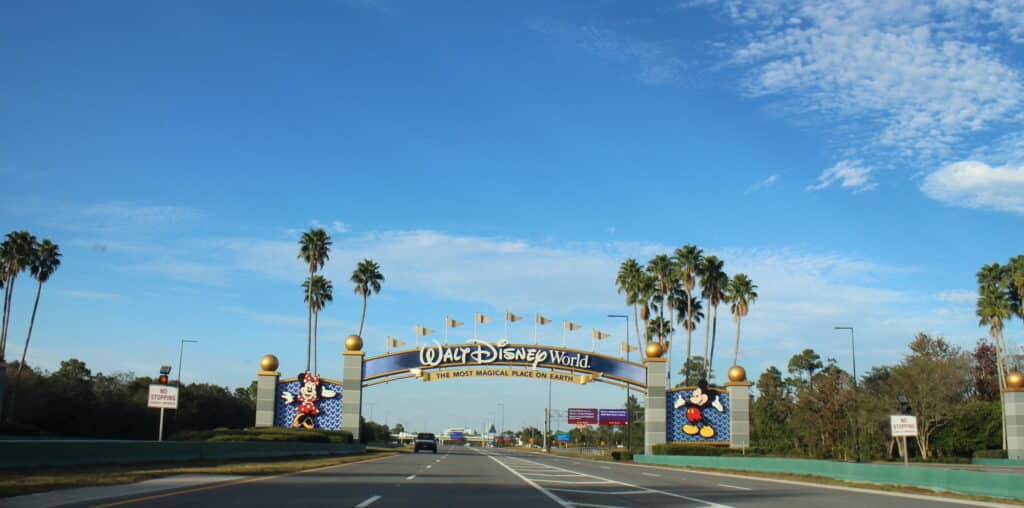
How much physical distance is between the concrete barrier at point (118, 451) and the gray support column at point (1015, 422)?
149ft

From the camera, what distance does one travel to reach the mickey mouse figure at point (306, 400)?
190 feet

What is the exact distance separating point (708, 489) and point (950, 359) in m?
65.2

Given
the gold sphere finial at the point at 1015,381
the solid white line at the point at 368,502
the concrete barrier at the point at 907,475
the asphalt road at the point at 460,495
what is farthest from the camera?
the gold sphere finial at the point at 1015,381

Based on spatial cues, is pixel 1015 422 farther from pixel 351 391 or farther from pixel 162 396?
pixel 162 396

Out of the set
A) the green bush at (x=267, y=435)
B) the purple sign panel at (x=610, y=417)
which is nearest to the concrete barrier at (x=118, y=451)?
the green bush at (x=267, y=435)

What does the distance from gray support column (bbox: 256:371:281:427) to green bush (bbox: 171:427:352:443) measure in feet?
14.0

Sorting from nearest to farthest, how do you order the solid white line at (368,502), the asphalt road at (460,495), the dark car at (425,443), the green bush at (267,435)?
the solid white line at (368,502) → the asphalt road at (460,495) → the green bush at (267,435) → the dark car at (425,443)

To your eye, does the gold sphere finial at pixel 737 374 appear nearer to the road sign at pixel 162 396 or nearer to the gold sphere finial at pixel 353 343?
the gold sphere finial at pixel 353 343

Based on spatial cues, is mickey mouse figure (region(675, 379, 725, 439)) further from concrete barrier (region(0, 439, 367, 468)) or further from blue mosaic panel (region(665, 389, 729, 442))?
concrete barrier (region(0, 439, 367, 468))

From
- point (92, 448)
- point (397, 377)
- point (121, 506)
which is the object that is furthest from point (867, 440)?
point (121, 506)

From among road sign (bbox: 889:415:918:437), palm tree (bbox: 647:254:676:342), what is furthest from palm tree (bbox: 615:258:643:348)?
road sign (bbox: 889:415:918:437)

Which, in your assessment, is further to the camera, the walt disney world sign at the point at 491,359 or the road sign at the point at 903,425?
the walt disney world sign at the point at 491,359

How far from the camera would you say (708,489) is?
2348 cm

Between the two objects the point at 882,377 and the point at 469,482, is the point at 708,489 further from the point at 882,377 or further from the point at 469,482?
the point at 882,377
